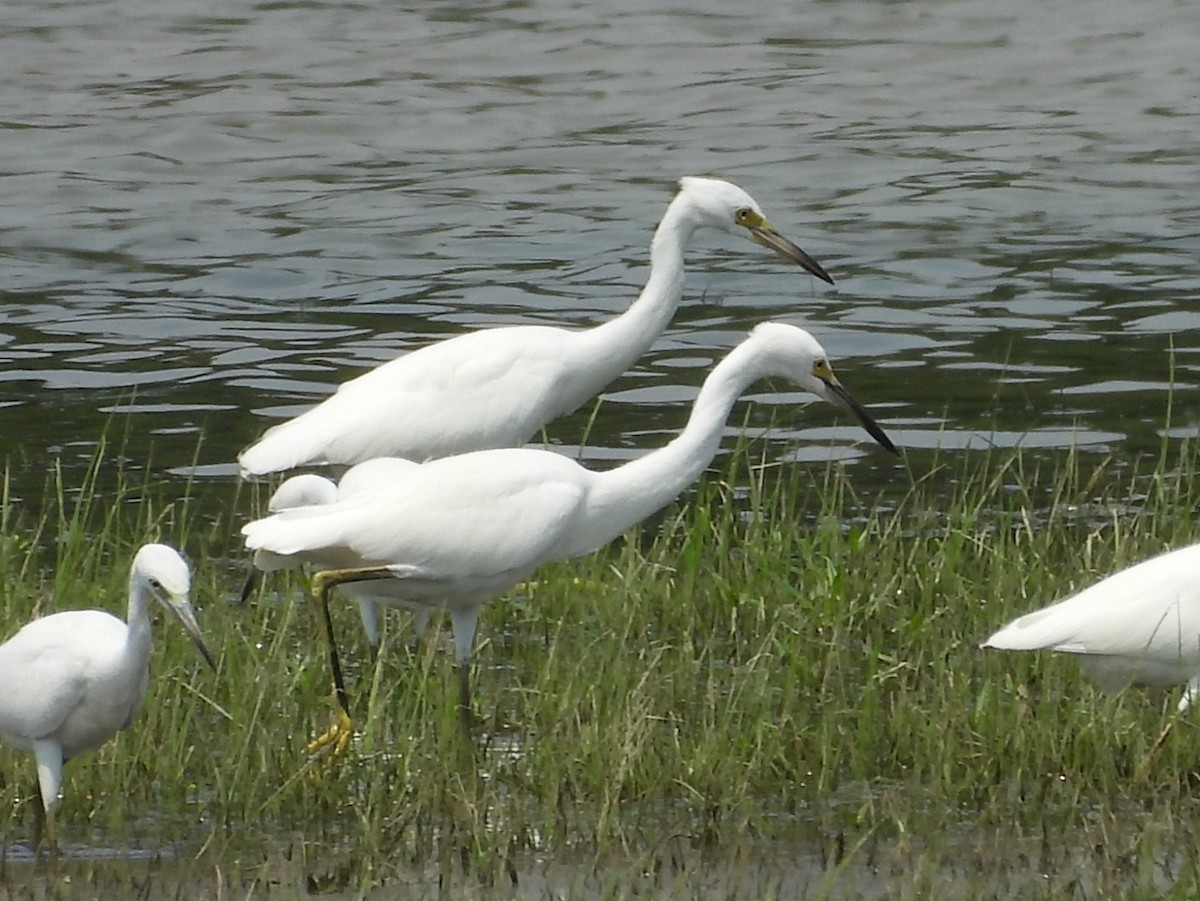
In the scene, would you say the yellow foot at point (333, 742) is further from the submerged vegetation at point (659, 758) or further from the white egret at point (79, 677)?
the white egret at point (79, 677)

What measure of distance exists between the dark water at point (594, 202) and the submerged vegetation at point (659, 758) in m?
1.90

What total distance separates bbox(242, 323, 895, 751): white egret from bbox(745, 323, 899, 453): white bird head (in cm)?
2

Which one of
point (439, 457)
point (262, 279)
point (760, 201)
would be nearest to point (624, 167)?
point (760, 201)

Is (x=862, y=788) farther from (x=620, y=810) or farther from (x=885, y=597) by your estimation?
(x=885, y=597)

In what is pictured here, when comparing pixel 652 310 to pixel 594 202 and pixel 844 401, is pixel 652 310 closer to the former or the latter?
pixel 844 401

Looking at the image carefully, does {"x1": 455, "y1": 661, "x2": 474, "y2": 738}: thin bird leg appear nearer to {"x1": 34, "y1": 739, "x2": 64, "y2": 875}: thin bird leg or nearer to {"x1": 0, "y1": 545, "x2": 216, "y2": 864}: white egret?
{"x1": 0, "y1": 545, "x2": 216, "y2": 864}: white egret

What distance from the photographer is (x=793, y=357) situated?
273 inches

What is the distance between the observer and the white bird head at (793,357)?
6883 millimetres

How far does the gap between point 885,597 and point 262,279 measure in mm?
9256

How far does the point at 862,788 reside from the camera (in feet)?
19.4

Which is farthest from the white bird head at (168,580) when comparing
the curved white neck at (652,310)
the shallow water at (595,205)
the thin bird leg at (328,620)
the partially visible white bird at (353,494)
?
the curved white neck at (652,310)

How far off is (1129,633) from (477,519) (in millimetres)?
1717

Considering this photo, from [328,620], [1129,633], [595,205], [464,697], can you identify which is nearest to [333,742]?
[464,697]

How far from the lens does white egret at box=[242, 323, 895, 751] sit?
253 inches
